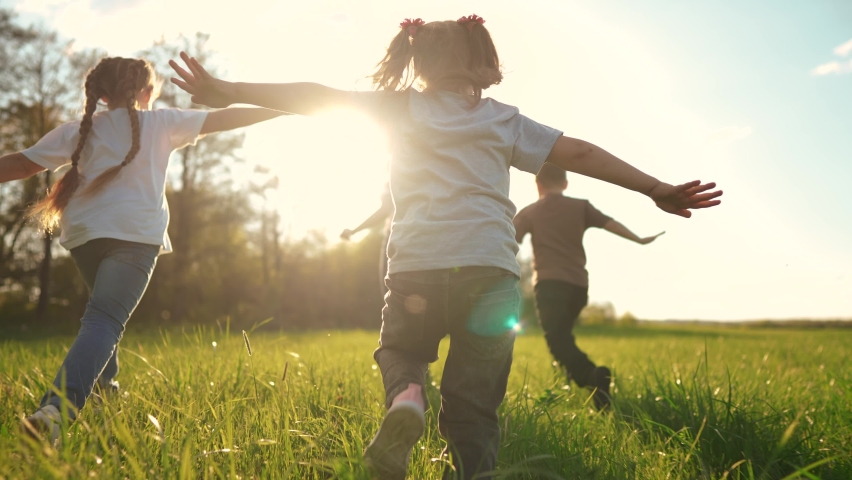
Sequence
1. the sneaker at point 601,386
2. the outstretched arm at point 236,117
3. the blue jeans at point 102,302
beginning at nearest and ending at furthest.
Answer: the blue jeans at point 102,302 → the outstretched arm at point 236,117 → the sneaker at point 601,386

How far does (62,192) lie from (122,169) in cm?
33

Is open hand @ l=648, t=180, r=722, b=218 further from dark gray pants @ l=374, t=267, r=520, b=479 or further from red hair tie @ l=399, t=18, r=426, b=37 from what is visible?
red hair tie @ l=399, t=18, r=426, b=37

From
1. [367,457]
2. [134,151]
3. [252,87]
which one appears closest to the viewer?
[367,457]

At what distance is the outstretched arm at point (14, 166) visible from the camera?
3.21 metres

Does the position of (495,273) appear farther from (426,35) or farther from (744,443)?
(744,443)

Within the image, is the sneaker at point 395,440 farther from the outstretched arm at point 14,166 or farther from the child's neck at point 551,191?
the child's neck at point 551,191

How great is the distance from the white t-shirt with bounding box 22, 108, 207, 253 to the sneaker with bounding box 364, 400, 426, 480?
186 cm

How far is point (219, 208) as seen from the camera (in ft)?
86.0

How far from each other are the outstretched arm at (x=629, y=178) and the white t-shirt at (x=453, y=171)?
9cm

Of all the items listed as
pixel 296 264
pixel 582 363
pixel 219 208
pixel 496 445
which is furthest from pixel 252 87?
pixel 296 264

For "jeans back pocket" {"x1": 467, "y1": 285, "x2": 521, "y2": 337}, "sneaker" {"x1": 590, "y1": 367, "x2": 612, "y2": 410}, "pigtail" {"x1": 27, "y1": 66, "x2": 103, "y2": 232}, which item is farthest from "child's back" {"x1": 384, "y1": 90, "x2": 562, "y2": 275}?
"sneaker" {"x1": 590, "y1": 367, "x2": 612, "y2": 410}

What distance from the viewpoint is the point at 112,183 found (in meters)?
3.21

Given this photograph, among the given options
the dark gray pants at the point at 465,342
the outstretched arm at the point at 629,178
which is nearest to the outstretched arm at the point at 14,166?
the dark gray pants at the point at 465,342

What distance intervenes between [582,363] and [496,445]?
2626mm
